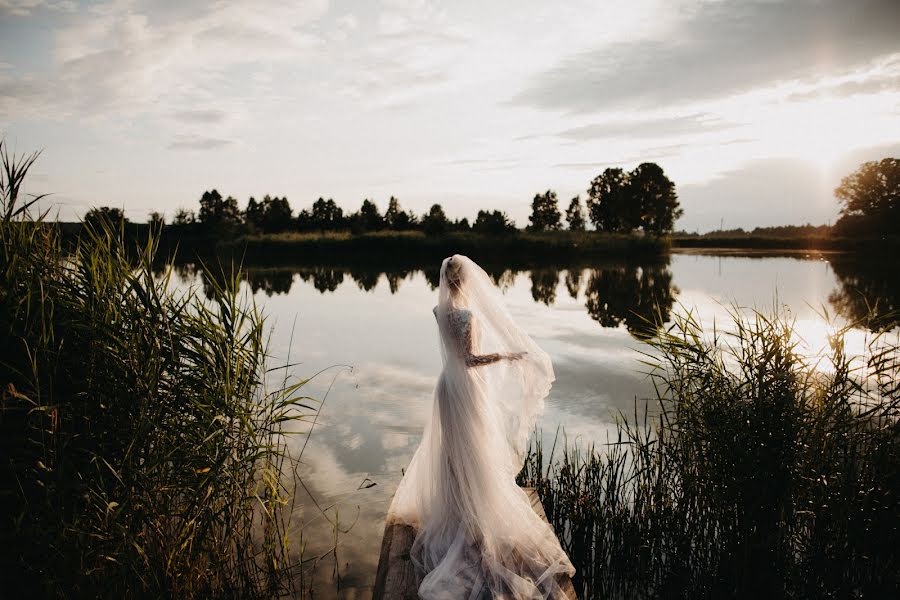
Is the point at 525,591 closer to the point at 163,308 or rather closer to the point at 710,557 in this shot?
the point at 710,557

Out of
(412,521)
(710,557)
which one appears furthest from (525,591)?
(710,557)

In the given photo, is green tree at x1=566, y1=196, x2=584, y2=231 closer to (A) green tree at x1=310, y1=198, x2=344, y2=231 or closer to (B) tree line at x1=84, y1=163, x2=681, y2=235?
(B) tree line at x1=84, y1=163, x2=681, y2=235

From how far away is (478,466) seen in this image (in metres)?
3.82

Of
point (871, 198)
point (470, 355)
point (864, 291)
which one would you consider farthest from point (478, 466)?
point (871, 198)

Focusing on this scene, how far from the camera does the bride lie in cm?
343

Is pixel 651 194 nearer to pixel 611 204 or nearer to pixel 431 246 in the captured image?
pixel 611 204

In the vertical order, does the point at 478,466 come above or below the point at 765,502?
above

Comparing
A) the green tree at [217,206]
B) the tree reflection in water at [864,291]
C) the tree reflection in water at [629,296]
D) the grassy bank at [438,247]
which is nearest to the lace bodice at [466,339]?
the tree reflection in water at [629,296]

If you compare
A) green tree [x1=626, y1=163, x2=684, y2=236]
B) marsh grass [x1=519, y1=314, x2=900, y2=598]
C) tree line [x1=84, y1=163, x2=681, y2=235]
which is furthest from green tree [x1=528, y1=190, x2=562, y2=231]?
marsh grass [x1=519, y1=314, x2=900, y2=598]

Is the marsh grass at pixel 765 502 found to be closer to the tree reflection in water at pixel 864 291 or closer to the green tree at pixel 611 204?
the tree reflection in water at pixel 864 291

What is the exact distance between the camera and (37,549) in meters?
3.00

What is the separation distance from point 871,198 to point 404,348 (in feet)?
171

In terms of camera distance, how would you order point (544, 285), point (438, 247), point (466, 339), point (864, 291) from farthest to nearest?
1. point (438, 247)
2. point (544, 285)
3. point (864, 291)
4. point (466, 339)

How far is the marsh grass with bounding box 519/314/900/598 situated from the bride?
111 cm
